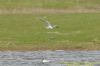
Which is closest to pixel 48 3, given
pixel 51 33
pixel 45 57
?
pixel 51 33

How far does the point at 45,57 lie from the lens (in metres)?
34.5

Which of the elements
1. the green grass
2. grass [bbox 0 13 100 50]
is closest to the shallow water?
grass [bbox 0 13 100 50]

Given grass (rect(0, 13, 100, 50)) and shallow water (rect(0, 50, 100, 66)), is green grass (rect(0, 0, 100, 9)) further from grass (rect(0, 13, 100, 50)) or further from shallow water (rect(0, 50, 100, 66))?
shallow water (rect(0, 50, 100, 66))

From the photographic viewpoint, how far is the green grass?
68.0 metres

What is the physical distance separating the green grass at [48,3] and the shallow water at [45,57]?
30.2m

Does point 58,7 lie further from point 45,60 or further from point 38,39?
point 45,60

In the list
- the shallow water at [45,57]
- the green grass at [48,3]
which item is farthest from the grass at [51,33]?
the green grass at [48,3]

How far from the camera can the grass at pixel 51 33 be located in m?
40.6

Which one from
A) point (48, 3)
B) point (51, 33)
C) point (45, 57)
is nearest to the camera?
point (45, 57)

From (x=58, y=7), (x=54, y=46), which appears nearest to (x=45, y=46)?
(x=54, y=46)

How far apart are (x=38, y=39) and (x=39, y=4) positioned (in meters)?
27.9

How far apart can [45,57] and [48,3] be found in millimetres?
36151

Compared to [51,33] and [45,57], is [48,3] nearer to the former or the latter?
[51,33]

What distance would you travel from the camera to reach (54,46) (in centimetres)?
4025
